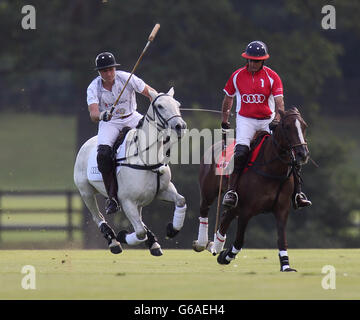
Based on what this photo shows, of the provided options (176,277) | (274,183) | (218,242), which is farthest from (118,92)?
(176,277)

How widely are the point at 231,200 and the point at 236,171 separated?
1.24 feet

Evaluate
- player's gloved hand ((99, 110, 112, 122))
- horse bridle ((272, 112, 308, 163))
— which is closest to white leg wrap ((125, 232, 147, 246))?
player's gloved hand ((99, 110, 112, 122))

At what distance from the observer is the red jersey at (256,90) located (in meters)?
12.3

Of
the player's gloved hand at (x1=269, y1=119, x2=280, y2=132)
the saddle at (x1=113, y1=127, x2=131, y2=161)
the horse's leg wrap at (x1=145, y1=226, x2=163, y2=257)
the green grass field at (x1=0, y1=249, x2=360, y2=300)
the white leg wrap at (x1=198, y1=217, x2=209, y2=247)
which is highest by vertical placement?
the saddle at (x1=113, y1=127, x2=131, y2=161)

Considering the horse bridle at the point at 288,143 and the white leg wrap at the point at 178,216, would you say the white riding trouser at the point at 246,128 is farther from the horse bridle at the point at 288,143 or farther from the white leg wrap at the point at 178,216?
the white leg wrap at the point at 178,216

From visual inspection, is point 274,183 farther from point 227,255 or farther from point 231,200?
point 227,255

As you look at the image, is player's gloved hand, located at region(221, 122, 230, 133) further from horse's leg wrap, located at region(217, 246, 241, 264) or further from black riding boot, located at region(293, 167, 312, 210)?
horse's leg wrap, located at region(217, 246, 241, 264)

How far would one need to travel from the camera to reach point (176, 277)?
37.3 ft

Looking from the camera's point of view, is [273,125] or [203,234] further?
[203,234]

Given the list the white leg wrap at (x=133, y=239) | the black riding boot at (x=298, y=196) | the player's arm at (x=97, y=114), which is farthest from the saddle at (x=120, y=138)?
the black riding boot at (x=298, y=196)

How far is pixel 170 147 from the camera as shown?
12.5m

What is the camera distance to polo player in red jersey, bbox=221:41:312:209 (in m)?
12.2

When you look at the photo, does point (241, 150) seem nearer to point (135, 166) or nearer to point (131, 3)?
point (135, 166)
